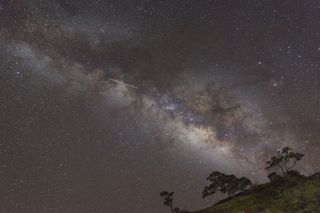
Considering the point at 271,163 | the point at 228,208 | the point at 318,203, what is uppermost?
the point at 271,163

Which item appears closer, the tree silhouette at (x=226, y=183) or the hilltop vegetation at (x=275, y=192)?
the hilltop vegetation at (x=275, y=192)

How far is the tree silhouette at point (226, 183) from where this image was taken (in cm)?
14300

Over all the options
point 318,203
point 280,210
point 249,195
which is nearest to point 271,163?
point 249,195

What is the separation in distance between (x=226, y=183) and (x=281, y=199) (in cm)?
3214

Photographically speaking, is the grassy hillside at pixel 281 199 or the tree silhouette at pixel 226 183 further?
the tree silhouette at pixel 226 183

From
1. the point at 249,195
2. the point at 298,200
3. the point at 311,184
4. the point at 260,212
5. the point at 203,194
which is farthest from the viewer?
the point at 203,194

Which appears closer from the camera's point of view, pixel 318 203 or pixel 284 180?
pixel 318 203

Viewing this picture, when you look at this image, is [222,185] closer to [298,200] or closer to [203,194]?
[203,194]

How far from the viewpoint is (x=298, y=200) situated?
330ft

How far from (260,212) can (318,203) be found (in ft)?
64.8

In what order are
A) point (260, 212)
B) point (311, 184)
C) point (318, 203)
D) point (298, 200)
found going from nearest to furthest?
point (318, 203) < point (298, 200) < point (260, 212) < point (311, 184)

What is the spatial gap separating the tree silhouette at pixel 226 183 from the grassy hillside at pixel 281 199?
292cm

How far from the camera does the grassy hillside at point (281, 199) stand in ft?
320

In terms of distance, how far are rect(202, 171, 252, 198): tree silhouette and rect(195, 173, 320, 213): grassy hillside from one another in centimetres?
292
